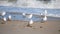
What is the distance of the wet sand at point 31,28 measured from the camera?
1208mm

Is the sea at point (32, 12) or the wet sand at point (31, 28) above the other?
the sea at point (32, 12)

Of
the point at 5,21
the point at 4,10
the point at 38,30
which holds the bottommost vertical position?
the point at 38,30

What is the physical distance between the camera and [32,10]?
3.98ft

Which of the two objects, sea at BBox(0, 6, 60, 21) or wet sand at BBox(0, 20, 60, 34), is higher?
sea at BBox(0, 6, 60, 21)

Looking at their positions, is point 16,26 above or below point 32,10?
below

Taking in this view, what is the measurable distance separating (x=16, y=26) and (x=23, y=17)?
12 cm

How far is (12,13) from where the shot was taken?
3.99 feet

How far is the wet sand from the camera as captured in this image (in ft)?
3.96

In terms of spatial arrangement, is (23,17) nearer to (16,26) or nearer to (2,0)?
(16,26)

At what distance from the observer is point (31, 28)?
1238 millimetres

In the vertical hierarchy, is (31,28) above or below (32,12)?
below

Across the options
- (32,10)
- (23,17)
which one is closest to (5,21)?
(23,17)

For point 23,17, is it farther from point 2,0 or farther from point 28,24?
point 2,0

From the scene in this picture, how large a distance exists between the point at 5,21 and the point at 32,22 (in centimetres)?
27
